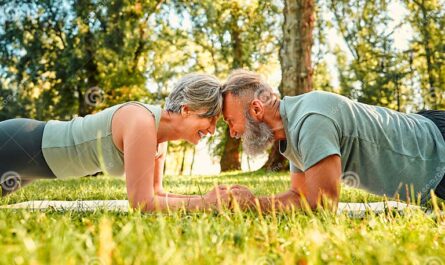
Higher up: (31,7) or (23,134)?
(31,7)

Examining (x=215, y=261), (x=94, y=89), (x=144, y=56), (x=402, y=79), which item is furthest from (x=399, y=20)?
(x=215, y=261)

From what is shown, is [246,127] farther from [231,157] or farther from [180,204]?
[231,157]

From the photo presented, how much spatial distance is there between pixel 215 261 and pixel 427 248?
2.93 feet

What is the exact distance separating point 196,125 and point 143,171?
2.31ft

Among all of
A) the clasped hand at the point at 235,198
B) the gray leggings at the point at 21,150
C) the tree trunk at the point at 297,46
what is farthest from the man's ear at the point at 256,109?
the tree trunk at the point at 297,46

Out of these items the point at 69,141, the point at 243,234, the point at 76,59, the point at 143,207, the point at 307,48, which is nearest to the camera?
the point at 243,234

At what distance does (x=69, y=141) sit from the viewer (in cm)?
399

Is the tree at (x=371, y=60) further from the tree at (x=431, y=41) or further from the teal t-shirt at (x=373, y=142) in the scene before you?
the teal t-shirt at (x=373, y=142)

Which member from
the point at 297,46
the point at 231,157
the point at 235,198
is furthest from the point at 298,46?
the point at 231,157

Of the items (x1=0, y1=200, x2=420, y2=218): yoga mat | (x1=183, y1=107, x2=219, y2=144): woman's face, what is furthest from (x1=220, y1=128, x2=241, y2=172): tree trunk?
(x1=183, y1=107, x2=219, y2=144): woman's face

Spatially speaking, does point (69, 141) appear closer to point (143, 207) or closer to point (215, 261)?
point (143, 207)

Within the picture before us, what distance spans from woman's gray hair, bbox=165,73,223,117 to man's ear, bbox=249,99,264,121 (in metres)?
0.26

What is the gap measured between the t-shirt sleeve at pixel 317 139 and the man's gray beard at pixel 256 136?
0.49 m

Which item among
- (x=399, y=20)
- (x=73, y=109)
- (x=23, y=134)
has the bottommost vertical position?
(x=73, y=109)
